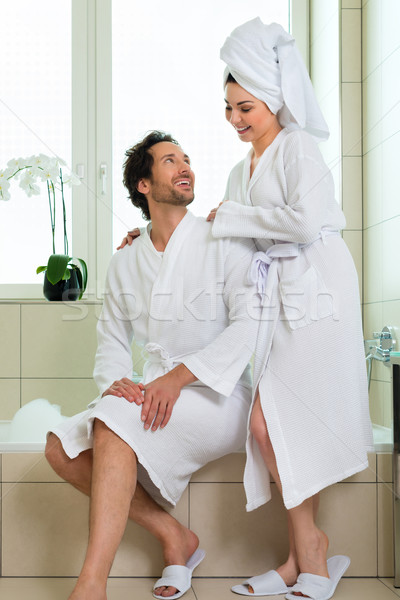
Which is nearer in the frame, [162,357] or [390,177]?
[162,357]

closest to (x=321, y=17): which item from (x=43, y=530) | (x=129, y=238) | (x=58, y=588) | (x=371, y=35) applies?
(x=371, y=35)

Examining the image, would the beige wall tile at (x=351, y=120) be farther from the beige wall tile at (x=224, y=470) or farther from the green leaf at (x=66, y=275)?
the beige wall tile at (x=224, y=470)

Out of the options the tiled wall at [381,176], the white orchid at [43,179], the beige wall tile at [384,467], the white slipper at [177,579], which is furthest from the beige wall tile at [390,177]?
the white slipper at [177,579]

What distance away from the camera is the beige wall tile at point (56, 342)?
95.7 inches

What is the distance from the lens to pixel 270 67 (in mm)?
1651

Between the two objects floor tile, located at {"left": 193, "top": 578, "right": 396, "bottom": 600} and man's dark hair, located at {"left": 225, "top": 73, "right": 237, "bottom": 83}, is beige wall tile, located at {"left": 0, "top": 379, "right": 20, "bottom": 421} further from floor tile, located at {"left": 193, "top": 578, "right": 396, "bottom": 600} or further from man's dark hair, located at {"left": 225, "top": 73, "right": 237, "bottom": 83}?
→ man's dark hair, located at {"left": 225, "top": 73, "right": 237, "bottom": 83}

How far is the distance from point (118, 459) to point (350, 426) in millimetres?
535

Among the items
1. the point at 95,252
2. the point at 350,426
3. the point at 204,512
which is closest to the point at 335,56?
the point at 95,252

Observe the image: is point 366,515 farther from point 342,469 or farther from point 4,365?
point 4,365

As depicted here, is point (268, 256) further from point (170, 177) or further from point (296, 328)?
point (170, 177)

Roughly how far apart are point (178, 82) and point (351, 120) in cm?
76

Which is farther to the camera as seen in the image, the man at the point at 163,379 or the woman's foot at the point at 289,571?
the woman's foot at the point at 289,571

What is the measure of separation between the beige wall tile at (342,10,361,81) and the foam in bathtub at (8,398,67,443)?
65.8 inches

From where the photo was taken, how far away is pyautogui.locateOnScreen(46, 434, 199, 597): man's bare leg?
1530 mm
